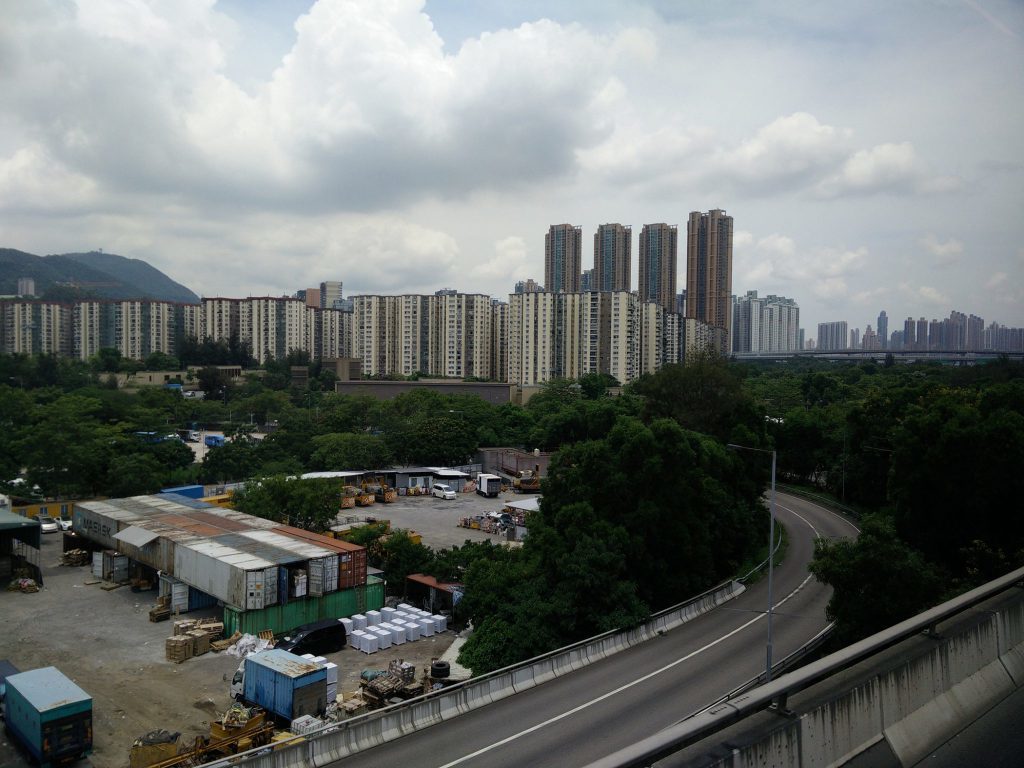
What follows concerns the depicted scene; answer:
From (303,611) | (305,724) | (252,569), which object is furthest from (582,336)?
(305,724)

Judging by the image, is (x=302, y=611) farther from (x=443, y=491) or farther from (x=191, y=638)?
(x=443, y=491)

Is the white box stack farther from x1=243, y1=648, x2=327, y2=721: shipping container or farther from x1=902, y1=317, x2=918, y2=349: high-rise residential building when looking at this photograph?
x1=902, y1=317, x2=918, y2=349: high-rise residential building

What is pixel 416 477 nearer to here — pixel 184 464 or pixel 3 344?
pixel 184 464

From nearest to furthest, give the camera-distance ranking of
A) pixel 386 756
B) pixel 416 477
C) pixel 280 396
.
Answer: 1. pixel 386 756
2. pixel 416 477
3. pixel 280 396

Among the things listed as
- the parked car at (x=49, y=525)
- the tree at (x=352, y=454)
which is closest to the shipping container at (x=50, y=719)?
the parked car at (x=49, y=525)

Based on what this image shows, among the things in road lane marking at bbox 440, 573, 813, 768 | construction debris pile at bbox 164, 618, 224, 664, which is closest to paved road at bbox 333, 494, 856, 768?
road lane marking at bbox 440, 573, 813, 768

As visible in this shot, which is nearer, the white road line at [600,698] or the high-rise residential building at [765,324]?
the white road line at [600,698]

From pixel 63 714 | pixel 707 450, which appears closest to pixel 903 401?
pixel 707 450

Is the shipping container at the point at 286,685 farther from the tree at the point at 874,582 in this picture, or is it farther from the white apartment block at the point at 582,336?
the white apartment block at the point at 582,336

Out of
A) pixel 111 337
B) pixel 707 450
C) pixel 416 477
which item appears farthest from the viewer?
pixel 111 337
